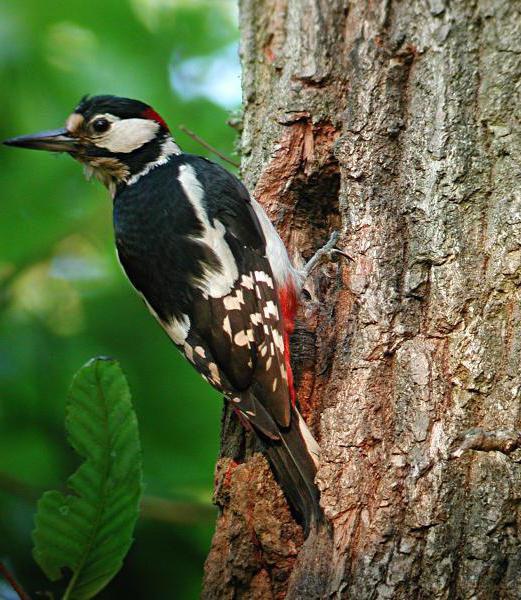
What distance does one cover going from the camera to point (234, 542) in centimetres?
227

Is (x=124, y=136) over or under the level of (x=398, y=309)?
over

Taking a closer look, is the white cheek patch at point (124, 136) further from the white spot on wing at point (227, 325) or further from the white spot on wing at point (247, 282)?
the white spot on wing at point (227, 325)

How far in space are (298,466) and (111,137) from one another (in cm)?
152

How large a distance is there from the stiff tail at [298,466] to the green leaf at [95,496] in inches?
17.2

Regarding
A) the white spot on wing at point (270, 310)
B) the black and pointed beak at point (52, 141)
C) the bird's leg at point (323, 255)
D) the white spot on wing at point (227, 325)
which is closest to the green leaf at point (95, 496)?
the white spot on wing at point (227, 325)

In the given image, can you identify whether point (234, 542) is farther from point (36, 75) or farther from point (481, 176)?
point (36, 75)

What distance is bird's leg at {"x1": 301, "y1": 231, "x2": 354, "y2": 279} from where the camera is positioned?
2.51 meters

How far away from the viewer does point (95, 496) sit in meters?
2.06

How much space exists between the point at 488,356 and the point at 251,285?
85 cm

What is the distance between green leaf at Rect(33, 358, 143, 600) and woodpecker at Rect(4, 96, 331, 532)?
438 mm

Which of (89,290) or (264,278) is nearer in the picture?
(264,278)

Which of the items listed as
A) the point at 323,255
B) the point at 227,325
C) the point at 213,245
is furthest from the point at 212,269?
the point at 323,255

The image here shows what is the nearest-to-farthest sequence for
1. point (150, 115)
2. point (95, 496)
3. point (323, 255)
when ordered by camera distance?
point (95, 496), point (323, 255), point (150, 115)

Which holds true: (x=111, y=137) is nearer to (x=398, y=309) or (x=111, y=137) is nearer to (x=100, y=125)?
(x=100, y=125)
